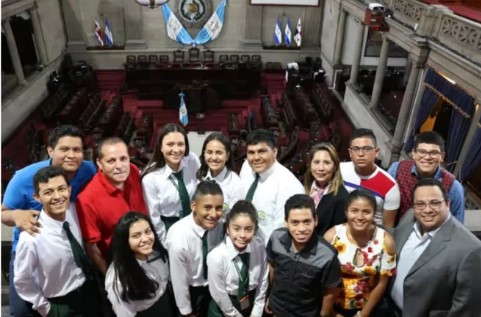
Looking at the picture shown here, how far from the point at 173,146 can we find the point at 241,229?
1.01m

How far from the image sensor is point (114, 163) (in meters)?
3.01

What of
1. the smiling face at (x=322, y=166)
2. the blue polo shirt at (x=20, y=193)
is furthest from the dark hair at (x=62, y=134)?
the smiling face at (x=322, y=166)

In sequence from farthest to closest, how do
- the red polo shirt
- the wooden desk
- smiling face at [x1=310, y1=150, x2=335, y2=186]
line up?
the wooden desk < smiling face at [x1=310, y1=150, x2=335, y2=186] < the red polo shirt

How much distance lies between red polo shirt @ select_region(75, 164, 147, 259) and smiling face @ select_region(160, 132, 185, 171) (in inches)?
17.8

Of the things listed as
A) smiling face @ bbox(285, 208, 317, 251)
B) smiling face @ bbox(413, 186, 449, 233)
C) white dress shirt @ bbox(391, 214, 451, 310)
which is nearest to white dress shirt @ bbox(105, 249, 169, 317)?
smiling face @ bbox(285, 208, 317, 251)

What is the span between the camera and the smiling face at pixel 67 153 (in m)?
3.05

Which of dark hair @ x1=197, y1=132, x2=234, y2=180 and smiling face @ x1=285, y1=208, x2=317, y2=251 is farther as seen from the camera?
dark hair @ x1=197, y1=132, x2=234, y2=180

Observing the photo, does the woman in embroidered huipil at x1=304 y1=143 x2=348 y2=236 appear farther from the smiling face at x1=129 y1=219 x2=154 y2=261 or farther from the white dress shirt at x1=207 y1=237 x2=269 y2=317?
the smiling face at x1=129 y1=219 x2=154 y2=261

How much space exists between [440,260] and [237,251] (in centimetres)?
132

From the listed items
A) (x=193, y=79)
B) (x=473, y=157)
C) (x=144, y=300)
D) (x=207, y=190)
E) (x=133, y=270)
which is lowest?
(x=193, y=79)

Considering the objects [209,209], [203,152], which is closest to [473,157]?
[203,152]

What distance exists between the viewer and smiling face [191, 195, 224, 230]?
2803mm

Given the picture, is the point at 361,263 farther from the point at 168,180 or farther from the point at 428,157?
the point at 168,180

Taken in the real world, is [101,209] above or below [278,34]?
above
